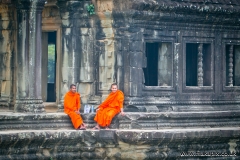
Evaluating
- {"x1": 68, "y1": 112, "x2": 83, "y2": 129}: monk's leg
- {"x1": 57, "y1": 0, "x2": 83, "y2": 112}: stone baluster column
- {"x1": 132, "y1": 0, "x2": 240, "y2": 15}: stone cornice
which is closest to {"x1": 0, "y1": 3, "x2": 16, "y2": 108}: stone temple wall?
{"x1": 57, "y1": 0, "x2": 83, "y2": 112}: stone baluster column

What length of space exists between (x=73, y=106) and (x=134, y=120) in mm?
1313

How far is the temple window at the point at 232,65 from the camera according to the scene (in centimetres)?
1800

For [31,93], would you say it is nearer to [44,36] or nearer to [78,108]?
[78,108]

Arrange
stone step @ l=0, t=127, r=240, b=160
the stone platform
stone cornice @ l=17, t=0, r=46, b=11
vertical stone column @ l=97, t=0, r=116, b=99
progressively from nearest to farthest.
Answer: stone step @ l=0, t=127, r=240, b=160 < the stone platform < stone cornice @ l=17, t=0, r=46, b=11 < vertical stone column @ l=97, t=0, r=116, b=99

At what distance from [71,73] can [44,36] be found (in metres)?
1.48

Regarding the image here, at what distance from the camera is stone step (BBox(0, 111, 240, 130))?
48.8ft

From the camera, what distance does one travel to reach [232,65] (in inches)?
707

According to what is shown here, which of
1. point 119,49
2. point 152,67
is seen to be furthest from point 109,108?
point 152,67

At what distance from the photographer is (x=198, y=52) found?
17.5 meters

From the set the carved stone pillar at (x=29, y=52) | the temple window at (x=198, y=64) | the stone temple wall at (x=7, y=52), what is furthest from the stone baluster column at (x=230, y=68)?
the stone temple wall at (x=7, y=52)

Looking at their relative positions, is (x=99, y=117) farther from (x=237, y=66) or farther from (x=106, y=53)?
(x=237, y=66)

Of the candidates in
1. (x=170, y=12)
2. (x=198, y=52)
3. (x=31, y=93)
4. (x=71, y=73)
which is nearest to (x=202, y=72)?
(x=198, y=52)

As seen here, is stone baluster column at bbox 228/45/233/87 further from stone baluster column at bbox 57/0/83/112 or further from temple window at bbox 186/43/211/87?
stone baluster column at bbox 57/0/83/112

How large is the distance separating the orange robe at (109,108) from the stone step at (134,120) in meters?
0.16
